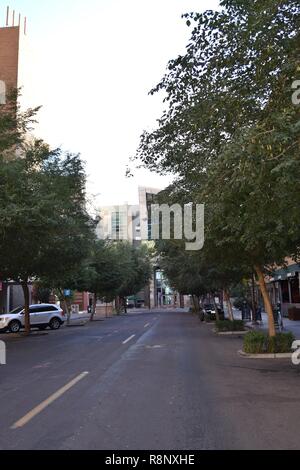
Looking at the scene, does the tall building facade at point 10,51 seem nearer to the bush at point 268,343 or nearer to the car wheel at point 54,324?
the car wheel at point 54,324

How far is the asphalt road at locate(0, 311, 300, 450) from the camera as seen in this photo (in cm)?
680

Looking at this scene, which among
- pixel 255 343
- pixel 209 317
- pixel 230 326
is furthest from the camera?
pixel 209 317

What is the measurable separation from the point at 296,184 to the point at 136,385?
528 cm

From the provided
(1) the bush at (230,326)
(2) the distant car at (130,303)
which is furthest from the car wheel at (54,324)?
(2) the distant car at (130,303)

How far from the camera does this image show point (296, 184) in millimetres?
8219

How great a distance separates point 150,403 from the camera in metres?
9.20

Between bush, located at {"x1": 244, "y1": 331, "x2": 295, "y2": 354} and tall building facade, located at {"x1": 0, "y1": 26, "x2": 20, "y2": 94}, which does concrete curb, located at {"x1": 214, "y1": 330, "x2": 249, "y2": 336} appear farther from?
tall building facade, located at {"x1": 0, "y1": 26, "x2": 20, "y2": 94}

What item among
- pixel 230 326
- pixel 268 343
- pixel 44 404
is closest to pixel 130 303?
pixel 230 326

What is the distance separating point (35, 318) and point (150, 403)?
95.8 ft

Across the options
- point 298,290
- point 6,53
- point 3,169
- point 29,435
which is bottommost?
point 29,435

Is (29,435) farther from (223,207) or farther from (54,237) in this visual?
(54,237)

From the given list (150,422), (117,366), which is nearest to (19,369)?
(117,366)

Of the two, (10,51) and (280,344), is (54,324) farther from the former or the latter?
(10,51)

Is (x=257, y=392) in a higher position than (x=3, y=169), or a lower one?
lower
